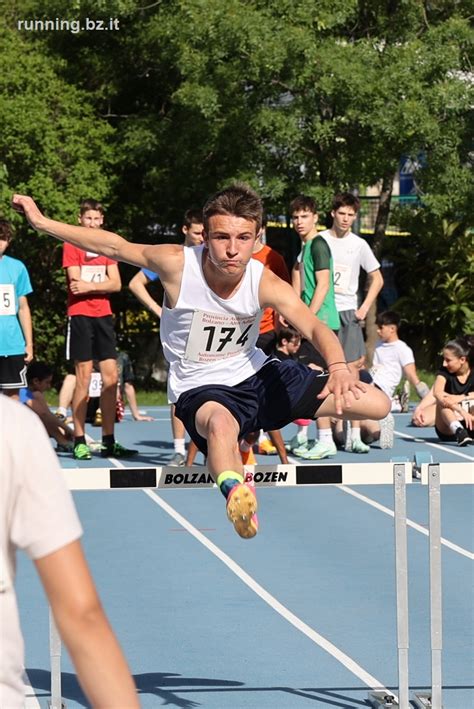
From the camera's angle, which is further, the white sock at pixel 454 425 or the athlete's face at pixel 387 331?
the athlete's face at pixel 387 331

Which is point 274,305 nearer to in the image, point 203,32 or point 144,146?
point 203,32

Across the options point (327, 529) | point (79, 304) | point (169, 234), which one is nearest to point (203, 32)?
point (169, 234)

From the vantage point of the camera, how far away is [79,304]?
37.0 ft

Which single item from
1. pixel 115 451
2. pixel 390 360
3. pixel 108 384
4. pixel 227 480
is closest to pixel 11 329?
pixel 108 384

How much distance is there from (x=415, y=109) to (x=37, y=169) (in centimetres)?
532

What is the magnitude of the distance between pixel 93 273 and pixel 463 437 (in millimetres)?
3998

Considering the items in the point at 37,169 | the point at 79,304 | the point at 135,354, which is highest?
the point at 37,169

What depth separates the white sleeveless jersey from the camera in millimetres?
5590

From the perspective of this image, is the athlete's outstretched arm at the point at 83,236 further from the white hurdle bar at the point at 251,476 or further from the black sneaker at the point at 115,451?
the black sneaker at the point at 115,451

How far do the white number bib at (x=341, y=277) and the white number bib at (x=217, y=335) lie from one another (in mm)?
5480

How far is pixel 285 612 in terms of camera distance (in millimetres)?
6574

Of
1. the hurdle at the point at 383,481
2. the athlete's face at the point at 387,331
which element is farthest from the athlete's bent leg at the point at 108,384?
the hurdle at the point at 383,481

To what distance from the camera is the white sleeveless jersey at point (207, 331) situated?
5.59 metres

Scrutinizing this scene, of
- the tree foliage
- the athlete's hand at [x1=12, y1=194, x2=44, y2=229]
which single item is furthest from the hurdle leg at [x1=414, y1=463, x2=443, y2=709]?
the tree foliage
